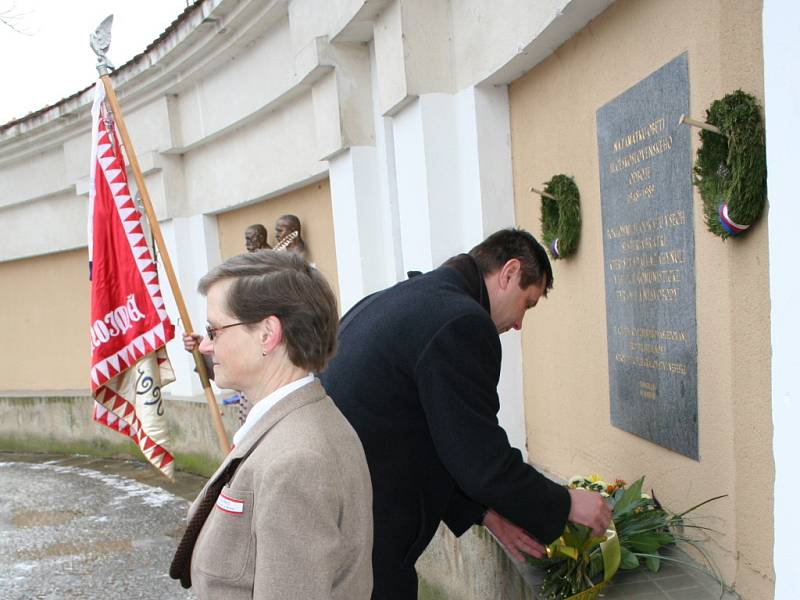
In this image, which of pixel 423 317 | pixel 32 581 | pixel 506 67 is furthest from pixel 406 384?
pixel 32 581

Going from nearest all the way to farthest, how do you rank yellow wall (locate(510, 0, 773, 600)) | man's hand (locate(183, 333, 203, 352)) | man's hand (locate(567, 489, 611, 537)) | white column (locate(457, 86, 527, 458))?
man's hand (locate(567, 489, 611, 537)) < yellow wall (locate(510, 0, 773, 600)) < man's hand (locate(183, 333, 203, 352)) < white column (locate(457, 86, 527, 458))

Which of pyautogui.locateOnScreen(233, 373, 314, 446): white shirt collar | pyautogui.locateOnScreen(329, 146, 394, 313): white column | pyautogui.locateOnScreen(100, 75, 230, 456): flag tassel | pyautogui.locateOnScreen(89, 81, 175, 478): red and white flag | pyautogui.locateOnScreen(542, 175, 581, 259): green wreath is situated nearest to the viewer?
pyautogui.locateOnScreen(233, 373, 314, 446): white shirt collar

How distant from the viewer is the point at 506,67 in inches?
130

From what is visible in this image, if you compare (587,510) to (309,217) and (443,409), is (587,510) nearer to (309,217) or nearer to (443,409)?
(443,409)

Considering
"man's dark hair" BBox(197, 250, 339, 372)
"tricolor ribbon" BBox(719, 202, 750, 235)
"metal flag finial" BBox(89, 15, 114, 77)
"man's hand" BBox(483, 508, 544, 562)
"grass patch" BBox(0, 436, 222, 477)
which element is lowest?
"grass patch" BBox(0, 436, 222, 477)

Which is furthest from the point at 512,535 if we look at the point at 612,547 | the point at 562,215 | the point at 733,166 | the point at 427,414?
the point at 562,215

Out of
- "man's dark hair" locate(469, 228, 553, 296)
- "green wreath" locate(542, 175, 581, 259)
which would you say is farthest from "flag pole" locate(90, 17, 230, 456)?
"green wreath" locate(542, 175, 581, 259)

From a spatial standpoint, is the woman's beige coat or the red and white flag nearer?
the woman's beige coat

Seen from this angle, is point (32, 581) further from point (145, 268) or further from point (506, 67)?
point (506, 67)

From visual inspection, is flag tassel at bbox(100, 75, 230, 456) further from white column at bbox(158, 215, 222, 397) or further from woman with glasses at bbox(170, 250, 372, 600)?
white column at bbox(158, 215, 222, 397)

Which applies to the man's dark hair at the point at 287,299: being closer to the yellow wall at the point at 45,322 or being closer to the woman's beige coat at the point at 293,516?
the woman's beige coat at the point at 293,516

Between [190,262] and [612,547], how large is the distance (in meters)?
5.93

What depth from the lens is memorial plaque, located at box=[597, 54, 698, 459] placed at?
232 centimetres

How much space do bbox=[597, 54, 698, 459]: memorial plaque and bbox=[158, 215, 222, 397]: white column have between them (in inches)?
198
